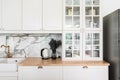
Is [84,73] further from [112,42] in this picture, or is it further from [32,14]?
[32,14]

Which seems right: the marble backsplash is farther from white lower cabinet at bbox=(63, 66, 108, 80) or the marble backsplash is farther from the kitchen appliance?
white lower cabinet at bbox=(63, 66, 108, 80)

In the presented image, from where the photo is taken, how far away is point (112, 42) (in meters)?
2.71

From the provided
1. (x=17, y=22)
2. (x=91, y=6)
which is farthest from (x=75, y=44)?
(x=17, y=22)

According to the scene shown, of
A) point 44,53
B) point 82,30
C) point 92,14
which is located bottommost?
point 44,53

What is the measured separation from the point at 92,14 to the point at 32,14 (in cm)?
110

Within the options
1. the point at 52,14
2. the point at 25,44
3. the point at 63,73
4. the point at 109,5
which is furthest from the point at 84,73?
the point at 109,5

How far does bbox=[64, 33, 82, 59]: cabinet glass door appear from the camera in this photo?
2.96 metres

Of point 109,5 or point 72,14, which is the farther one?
point 109,5

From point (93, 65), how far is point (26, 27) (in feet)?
4.56

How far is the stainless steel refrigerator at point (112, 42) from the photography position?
2469 mm

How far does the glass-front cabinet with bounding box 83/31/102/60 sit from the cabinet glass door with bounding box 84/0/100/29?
0.13 meters

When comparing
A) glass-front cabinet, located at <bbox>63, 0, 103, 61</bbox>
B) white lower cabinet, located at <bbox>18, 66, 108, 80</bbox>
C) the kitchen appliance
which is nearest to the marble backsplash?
the kitchen appliance

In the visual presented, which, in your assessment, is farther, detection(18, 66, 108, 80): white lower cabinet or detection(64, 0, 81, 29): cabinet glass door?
detection(64, 0, 81, 29): cabinet glass door

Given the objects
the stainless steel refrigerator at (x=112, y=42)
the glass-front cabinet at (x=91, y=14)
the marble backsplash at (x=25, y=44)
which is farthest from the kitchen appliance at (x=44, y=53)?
the stainless steel refrigerator at (x=112, y=42)
